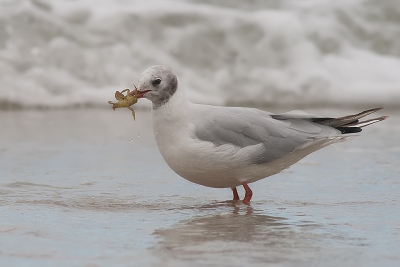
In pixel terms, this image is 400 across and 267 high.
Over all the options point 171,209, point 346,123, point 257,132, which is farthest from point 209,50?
point 171,209

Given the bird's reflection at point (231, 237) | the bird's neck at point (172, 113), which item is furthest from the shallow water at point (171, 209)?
the bird's neck at point (172, 113)

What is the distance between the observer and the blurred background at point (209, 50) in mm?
9961

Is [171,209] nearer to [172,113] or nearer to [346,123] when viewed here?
[172,113]

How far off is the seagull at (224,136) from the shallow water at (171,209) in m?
0.22

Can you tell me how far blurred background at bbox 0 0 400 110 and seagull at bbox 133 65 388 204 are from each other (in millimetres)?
4841

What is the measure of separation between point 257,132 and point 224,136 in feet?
0.81

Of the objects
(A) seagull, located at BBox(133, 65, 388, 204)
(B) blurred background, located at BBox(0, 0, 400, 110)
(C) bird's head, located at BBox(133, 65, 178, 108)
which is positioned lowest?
(A) seagull, located at BBox(133, 65, 388, 204)

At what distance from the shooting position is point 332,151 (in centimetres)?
672

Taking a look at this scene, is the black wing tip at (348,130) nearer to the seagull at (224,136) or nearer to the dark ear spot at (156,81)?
the seagull at (224,136)

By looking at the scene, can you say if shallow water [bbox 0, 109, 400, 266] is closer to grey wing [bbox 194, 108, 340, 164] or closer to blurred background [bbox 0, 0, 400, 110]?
grey wing [bbox 194, 108, 340, 164]

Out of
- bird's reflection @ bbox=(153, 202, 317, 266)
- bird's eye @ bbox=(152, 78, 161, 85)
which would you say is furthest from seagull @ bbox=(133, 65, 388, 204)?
bird's reflection @ bbox=(153, 202, 317, 266)

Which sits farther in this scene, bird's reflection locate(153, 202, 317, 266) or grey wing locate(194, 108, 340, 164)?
grey wing locate(194, 108, 340, 164)

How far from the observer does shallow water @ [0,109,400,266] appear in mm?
3309

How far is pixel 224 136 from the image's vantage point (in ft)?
15.3
